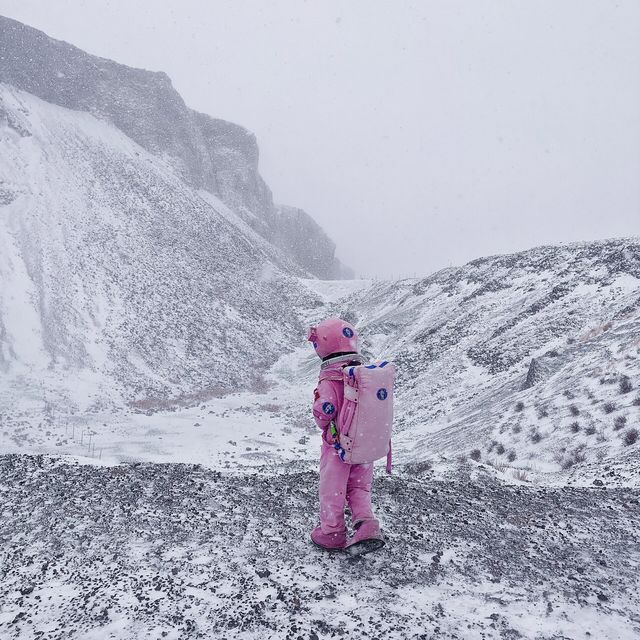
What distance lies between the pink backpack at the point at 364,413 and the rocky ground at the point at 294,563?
797mm

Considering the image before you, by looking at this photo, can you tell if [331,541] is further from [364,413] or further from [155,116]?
[155,116]

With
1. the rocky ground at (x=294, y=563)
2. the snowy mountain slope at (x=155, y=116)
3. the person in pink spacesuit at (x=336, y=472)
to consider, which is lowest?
the rocky ground at (x=294, y=563)

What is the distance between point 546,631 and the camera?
2.68 m

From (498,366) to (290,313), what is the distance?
23524 mm

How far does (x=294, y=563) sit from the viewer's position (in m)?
3.45

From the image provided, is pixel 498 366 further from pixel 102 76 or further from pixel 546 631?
pixel 102 76

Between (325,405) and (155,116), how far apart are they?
57.4 meters

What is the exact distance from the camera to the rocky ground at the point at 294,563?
9.04 feet

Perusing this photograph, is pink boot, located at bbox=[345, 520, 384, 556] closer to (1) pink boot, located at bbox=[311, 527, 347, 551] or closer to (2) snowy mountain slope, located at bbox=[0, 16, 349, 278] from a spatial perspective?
(1) pink boot, located at bbox=[311, 527, 347, 551]

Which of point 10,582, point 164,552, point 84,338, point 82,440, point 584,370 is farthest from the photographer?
point 84,338

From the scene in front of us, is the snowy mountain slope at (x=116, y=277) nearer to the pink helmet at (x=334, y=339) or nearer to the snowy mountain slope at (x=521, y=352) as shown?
the snowy mountain slope at (x=521, y=352)

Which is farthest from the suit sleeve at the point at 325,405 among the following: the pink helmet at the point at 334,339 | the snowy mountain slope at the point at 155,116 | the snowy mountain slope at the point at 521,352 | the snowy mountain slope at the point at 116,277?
the snowy mountain slope at the point at 155,116

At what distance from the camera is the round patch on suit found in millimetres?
3842

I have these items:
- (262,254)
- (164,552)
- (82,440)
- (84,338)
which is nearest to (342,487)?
(164,552)
